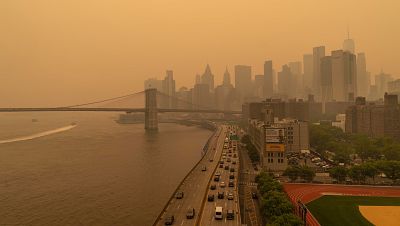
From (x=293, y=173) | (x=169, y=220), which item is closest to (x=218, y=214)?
(x=169, y=220)

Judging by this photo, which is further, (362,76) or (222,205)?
(362,76)

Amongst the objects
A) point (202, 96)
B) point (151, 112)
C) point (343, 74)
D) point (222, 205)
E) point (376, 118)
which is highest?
point (343, 74)

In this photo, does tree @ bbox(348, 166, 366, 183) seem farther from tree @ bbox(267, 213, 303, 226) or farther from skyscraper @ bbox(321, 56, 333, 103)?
skyscraper @ bbox(321, 56, 333, 103)

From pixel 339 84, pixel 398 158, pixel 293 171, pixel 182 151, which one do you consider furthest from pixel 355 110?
pixel 339 84

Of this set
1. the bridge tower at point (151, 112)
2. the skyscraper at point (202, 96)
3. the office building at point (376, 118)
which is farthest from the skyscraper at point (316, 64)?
the office building at point (376, 118)

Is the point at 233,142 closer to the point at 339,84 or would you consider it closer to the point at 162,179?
the point at 162,179

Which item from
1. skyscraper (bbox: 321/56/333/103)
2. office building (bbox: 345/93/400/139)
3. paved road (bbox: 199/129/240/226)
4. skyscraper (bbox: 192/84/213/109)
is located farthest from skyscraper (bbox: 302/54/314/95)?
paved road (bbox: 199/129/240/226)

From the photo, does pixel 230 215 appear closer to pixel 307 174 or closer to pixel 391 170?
pixel 307 174
